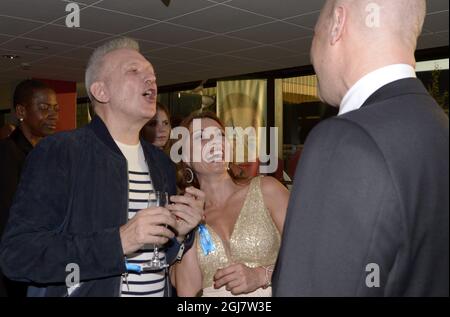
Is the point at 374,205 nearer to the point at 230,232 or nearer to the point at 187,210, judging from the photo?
the point at 187,210

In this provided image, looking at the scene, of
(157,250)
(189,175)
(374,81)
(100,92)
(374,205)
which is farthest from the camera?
(189,175)

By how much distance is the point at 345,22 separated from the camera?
36.9 inches

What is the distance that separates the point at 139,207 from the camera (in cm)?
173

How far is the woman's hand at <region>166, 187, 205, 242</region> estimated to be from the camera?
167 cm

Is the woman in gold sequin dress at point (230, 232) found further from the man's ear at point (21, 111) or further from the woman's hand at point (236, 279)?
the man's ear at point (21, 111)

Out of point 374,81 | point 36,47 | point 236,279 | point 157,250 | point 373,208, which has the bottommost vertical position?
point 236,279

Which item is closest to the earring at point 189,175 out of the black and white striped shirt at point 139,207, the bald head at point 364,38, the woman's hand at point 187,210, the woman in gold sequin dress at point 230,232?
the woman in gold sequin dress at point 230,232

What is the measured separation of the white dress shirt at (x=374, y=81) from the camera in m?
0.85

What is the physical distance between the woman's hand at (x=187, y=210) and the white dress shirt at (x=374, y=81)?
2.99 feet

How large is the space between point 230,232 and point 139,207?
0.72m

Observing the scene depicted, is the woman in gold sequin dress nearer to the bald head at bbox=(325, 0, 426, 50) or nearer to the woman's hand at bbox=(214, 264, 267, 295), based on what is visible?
the woman's hand at bbox=(214, 264, 267, 295)

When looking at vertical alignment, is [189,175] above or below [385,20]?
below

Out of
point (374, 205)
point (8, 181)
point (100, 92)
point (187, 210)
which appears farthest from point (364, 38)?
point (8, 181)

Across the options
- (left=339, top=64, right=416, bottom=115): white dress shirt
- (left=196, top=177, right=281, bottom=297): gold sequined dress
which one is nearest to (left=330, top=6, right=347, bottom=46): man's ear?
(left=339, top=64, right=416, bottom=115): white dress shirt
